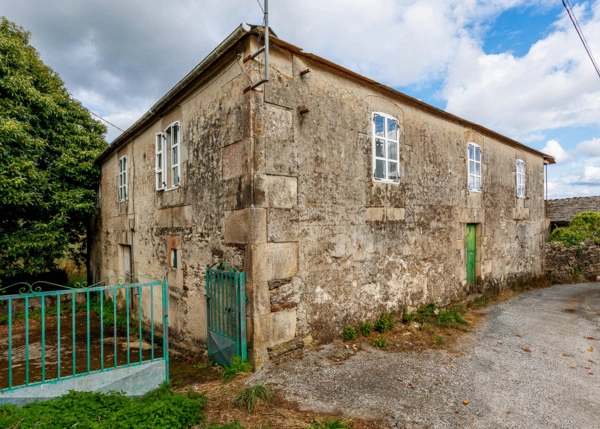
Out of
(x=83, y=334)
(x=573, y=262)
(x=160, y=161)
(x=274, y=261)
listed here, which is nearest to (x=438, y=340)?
(x=274, y=261)

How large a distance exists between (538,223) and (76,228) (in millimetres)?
16169

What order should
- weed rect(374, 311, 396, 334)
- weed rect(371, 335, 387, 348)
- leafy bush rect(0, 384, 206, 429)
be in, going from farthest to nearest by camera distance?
weed rect(374, 311, 396, 334) < weed rect(371, 335, 387, 348) < leafy bush rect(0, 384, 206, 429)

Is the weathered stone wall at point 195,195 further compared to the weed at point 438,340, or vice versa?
the weed at point 438,340

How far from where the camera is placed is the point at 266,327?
462 cm

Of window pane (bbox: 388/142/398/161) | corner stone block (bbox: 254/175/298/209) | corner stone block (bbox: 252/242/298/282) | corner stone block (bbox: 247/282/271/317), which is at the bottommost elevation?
corner stone block (bbox: 247/282/271/317)

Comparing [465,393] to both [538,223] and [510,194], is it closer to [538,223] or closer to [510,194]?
[510,194]

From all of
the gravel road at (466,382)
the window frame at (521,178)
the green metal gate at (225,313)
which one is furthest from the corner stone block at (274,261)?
the window frame at (521,178)

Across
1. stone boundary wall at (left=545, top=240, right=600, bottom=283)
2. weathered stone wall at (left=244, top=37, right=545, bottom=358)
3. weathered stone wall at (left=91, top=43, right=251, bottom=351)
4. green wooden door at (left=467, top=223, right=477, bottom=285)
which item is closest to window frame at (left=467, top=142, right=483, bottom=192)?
weathered stone wall at (left=244, top=37, right=545, bottom=358)

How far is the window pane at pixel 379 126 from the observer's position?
626cm

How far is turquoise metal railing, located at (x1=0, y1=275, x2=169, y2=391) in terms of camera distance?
4.18 meters

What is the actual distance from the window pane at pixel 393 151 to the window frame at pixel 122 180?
663 centimetres

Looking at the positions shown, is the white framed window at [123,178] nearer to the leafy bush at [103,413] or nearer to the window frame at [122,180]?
the window frame at [122,180]

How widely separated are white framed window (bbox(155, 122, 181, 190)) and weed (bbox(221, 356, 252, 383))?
3358mm

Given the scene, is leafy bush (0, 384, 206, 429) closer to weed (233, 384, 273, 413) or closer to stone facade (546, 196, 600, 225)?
weed (233, 384, 273, 413)
